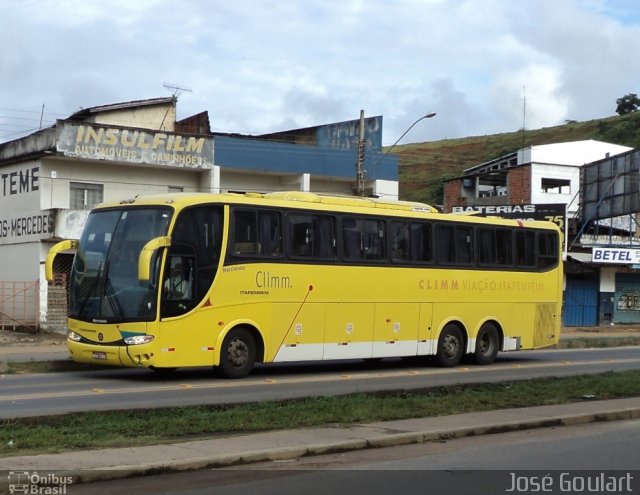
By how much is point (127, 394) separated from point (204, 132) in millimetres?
26703

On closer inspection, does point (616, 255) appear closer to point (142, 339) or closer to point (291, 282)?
point (291, 282)

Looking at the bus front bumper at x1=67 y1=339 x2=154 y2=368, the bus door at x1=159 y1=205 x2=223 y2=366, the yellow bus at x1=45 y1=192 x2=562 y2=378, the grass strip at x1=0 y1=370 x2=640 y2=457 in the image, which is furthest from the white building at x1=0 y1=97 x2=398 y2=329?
the grass strip at x1=0 y1=370 x2=640 y2=457

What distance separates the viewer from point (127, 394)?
48.8 ft

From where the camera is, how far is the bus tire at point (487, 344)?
22641 mm

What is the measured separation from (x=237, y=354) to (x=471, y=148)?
10947 centimetres

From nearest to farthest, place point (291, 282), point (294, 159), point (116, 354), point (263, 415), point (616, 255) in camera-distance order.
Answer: point (263, 415), point (116, 354), point (291, 282), point (294, 159), point (616, 255)

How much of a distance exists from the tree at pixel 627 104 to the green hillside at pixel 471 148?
626 centimetres

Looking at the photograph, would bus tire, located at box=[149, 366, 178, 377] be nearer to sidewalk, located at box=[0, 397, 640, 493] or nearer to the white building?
sidewalk, located at box=[0, 397, 640, 493]

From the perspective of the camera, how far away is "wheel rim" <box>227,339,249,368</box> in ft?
58.0

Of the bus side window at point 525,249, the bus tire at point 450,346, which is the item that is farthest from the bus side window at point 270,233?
the bus side window at point 525,249

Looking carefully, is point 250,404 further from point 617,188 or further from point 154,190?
point 617,188

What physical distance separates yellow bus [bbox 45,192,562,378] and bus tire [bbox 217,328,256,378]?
0.03 metres

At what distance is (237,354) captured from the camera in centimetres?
1780

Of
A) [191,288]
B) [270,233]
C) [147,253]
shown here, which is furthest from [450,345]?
[147,253]
